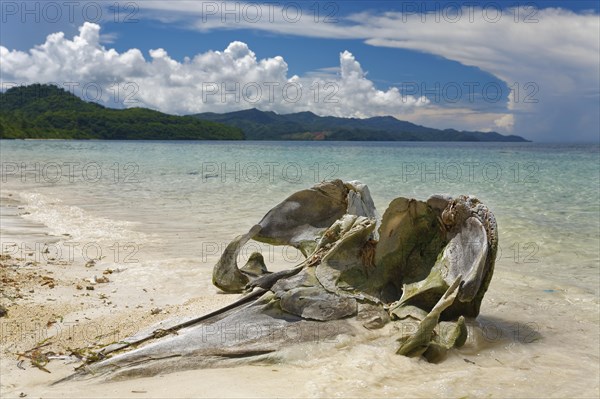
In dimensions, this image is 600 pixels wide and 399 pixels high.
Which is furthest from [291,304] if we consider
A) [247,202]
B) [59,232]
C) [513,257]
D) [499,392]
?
[247,202]

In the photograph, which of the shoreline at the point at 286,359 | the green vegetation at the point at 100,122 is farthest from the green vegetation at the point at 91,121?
the shoreline at the point at 286,359

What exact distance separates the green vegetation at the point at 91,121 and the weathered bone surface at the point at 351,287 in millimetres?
124098

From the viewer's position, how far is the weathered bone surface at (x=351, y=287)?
4105 mm

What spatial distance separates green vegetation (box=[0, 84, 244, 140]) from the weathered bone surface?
12410 centimetres

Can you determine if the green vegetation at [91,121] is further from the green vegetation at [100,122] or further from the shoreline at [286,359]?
the shoreline at [286,359]

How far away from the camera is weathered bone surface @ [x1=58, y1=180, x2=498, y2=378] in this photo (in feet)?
13.5

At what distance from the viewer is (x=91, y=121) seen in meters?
141

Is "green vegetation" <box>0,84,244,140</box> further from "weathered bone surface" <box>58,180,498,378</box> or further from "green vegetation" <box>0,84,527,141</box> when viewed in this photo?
"weathered bone surface" <box>58,180,498,378</box>

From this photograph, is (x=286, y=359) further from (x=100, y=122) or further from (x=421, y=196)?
(x=100, y=122)

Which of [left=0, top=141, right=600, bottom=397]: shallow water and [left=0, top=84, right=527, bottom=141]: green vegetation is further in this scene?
[left=0, top=84, right=527, bottom=141]: green vegetation

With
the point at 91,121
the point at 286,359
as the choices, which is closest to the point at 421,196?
the point at 286,359

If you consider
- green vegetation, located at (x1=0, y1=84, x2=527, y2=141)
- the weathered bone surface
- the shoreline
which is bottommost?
the shoreline

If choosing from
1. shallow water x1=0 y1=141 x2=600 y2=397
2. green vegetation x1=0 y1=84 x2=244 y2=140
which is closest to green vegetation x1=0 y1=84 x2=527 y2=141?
green vegetation x1=0 y1=84 x2=244 y2=140

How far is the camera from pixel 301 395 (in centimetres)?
371
